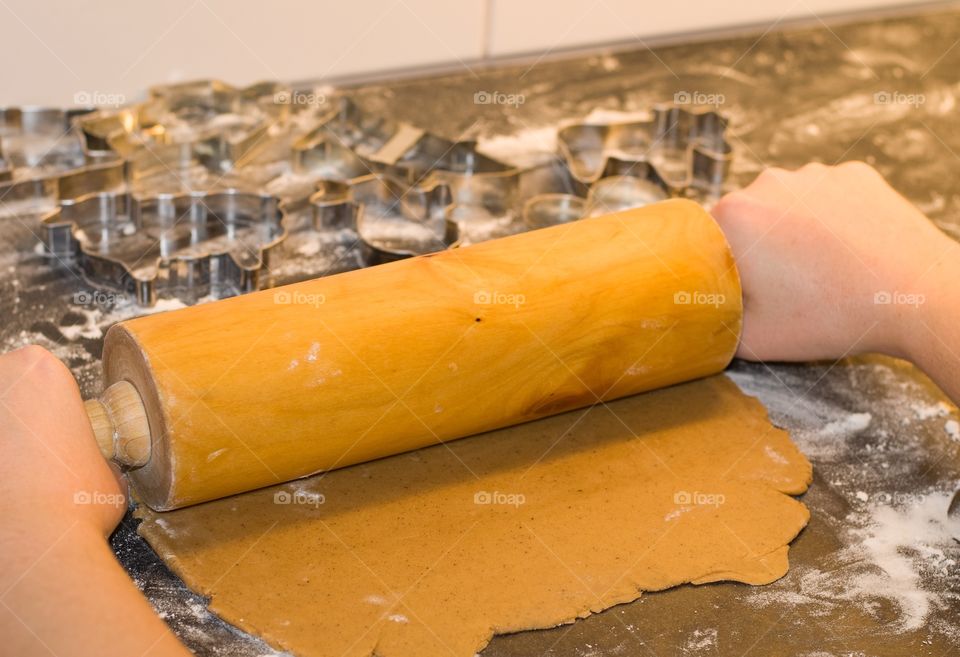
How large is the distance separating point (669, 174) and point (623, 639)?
1124 millimetres

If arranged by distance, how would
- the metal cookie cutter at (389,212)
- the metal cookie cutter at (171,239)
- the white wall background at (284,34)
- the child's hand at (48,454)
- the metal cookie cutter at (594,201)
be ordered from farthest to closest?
the white wall background at (284,34) → the metal cookie cutter at (594,201) → the metal cookie cutter at (389,212) → the metal cookie cutter at (171,239) → the child's hand at (48,454)

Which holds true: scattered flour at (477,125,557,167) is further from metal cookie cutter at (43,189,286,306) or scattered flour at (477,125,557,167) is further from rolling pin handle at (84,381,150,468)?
rolling pin handle at (84,381,150,468)

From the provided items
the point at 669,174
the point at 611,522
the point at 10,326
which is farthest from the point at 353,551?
the point at 669,174

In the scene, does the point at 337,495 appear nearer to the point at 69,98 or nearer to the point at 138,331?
the point at 138,331

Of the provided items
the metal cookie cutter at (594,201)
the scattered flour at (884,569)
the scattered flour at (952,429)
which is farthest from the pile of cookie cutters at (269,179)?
the scattered flour at (884,569)

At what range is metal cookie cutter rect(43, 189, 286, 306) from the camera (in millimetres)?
1656

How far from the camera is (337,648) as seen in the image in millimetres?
1139

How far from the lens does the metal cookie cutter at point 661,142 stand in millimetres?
2080

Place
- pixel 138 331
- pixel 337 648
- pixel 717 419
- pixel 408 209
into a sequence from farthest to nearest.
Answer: pixel 408 209 → pixel 717 419 → pixel 138 331 → pixel 337 648

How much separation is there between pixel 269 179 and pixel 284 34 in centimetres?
43

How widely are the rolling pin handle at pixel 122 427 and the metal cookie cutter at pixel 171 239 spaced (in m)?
0.40

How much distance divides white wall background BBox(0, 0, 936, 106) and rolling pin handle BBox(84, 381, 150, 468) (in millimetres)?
1030

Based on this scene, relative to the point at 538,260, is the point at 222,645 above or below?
below

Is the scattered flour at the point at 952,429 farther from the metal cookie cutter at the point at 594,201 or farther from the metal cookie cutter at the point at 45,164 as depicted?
the metal cookie cutter at the point at 45,164
